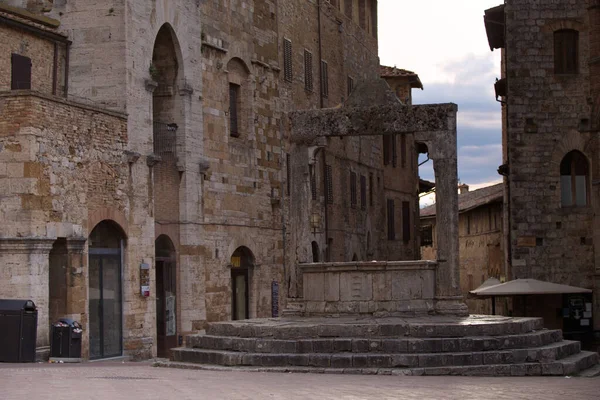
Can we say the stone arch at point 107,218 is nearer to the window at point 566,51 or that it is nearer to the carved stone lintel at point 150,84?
the carved stone lintel at point 150,84

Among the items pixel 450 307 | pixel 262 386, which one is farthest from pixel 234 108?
pixel 262 386

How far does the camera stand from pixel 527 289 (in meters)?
31.4

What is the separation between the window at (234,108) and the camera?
3241 centimetres

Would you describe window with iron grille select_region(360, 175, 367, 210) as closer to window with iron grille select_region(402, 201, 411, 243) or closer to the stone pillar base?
window with iron grille select_region(402, 201, 411, 243)

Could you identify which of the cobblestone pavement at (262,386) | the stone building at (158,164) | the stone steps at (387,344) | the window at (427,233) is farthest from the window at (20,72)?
the window at (427,233)

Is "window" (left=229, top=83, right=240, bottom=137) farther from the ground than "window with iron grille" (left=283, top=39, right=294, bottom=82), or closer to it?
closer to it

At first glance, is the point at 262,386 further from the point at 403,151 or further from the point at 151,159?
the point at 403,151

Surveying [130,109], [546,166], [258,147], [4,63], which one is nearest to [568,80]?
[546,166]

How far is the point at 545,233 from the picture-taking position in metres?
34.0

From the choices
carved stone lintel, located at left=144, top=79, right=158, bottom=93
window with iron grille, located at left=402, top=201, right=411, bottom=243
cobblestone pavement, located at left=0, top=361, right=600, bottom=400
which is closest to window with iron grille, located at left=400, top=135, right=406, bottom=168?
window with iron grille, located at left=402, top=201, right=411, bottom=243

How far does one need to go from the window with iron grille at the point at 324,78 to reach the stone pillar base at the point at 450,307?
19339 millimetres

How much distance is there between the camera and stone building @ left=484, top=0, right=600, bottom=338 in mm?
33906

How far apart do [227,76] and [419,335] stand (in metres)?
14.4

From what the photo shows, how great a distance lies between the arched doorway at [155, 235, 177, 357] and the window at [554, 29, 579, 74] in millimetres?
12261
